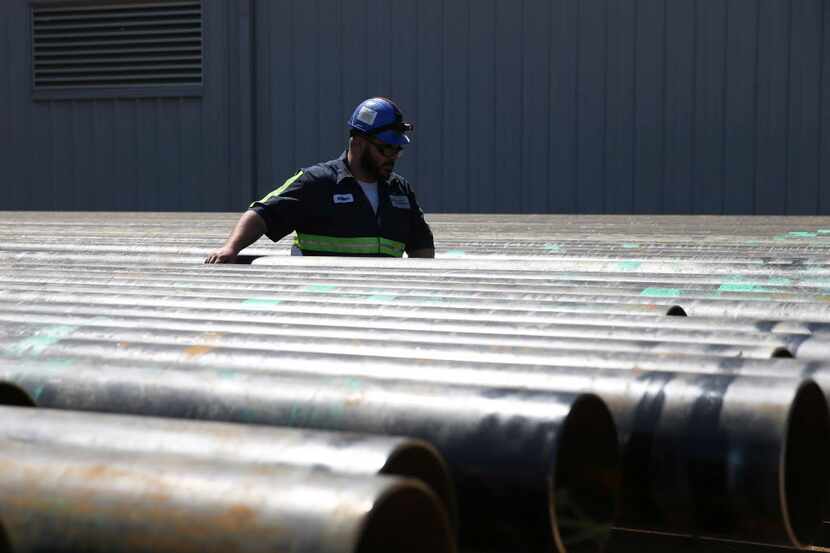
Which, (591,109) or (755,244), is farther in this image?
(591,109)

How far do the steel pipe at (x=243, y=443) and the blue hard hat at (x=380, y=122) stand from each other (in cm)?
418

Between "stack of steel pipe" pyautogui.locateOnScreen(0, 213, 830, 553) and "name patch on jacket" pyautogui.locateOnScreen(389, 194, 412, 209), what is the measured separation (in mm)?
2246

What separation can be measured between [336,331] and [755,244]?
12.4 feet

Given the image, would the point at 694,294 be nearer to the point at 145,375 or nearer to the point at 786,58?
the point at 145,375

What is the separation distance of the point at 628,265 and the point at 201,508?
3.22 m

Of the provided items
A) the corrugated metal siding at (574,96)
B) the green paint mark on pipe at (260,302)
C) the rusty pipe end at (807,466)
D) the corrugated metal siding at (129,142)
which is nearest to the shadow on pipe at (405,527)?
the rusty pipe end at (807,466)

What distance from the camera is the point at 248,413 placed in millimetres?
1832

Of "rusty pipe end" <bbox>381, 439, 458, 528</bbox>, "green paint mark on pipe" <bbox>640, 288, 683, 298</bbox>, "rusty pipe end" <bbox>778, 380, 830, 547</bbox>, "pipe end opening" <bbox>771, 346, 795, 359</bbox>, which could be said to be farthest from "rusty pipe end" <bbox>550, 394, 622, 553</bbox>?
"green paint mark on pipe" <bbox>640, 288, 683, 298</bbox>

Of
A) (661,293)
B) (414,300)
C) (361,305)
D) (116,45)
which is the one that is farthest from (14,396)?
(116,45)

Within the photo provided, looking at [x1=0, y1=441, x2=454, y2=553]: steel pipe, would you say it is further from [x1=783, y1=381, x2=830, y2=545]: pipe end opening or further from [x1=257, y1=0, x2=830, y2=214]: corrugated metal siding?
[x1=257, y1=0, x2=830, y2=214]: corrugated metal siding

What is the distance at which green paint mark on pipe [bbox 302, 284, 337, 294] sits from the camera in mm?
3307

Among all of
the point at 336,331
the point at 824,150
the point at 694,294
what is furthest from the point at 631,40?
the point at 336,331

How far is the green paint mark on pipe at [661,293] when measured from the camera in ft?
10.6

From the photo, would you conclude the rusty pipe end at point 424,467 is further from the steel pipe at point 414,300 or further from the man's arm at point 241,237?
the man's arm at point 241,237
